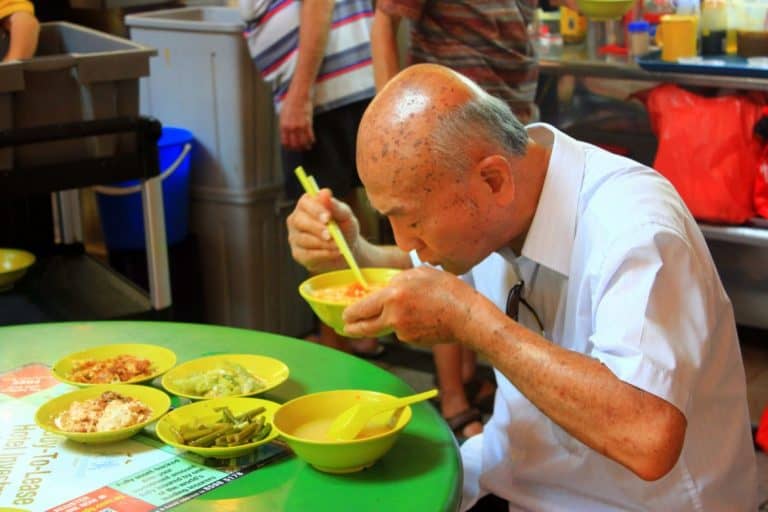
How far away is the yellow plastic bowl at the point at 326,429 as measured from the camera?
1374mm

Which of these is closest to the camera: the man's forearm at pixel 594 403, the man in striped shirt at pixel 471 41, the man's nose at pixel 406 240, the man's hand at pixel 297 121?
the man's forearm at pixel 594 403

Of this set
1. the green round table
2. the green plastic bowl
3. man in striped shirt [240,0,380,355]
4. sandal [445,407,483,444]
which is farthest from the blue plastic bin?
the green round table

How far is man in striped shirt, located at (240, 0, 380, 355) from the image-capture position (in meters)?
3.31

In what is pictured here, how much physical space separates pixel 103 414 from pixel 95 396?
9 cm

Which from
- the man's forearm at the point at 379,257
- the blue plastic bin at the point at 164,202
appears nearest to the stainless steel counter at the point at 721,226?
the blue plastic bin at the point at 164,202

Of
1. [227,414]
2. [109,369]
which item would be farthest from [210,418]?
[109,369]

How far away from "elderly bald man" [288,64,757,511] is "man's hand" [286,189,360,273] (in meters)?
0.33

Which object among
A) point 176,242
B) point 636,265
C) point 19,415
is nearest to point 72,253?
point 176,242

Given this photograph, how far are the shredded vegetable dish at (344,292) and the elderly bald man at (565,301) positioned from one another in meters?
0.26

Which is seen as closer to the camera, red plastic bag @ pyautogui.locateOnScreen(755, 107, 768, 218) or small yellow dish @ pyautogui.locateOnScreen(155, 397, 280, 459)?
small yellow dish @ pyautogui.locateOnScreen(155, 397, 280, 459)

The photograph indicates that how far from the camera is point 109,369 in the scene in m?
1.71

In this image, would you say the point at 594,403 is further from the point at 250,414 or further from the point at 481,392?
the point at 481,392

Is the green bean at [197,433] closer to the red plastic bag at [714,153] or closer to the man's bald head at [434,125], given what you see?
the man's bald head at [434,125]

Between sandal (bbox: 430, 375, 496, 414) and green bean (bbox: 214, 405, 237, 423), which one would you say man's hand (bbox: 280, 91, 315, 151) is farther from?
green bean (bbox: 214, 405, 237, 423)
